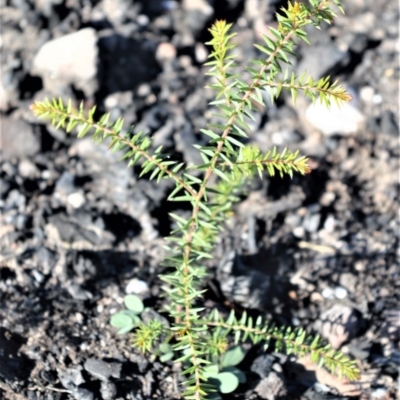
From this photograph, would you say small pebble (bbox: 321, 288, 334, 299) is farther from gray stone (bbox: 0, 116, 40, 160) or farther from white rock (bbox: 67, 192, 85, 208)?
gray stone (bbox: 0, 116, 40, 160)

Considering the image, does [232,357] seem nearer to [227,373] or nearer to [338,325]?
[227,373]

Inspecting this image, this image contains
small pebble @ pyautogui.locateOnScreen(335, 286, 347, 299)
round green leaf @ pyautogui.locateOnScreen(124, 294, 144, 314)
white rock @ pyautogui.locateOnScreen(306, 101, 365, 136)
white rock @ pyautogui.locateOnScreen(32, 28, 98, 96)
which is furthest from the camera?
white rock @ pyautogui.locateOnScreen(306, 101, 365, 136)

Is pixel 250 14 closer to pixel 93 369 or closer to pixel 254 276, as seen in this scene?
pixel 254 276

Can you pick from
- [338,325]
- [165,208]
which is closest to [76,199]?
[165,208]

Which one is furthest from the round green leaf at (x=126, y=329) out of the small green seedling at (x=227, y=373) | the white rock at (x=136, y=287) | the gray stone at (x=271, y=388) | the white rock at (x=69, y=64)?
the white rock at (x=69, y=64)

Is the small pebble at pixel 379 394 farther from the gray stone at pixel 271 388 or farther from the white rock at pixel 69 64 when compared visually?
the white rock at pixel 69 64

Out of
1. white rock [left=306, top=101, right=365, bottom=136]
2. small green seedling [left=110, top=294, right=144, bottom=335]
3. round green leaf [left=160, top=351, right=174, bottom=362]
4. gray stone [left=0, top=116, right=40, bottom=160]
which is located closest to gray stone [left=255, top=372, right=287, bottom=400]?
round green leaf [left=160, top=351, right=174, bottom=362]

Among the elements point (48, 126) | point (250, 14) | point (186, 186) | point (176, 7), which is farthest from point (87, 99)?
point (186, 186)

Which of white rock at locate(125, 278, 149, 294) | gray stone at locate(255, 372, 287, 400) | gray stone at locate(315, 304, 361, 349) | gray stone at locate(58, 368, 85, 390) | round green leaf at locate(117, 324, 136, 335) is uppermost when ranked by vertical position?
gray stone at locate(315, 304, 361, 349)
